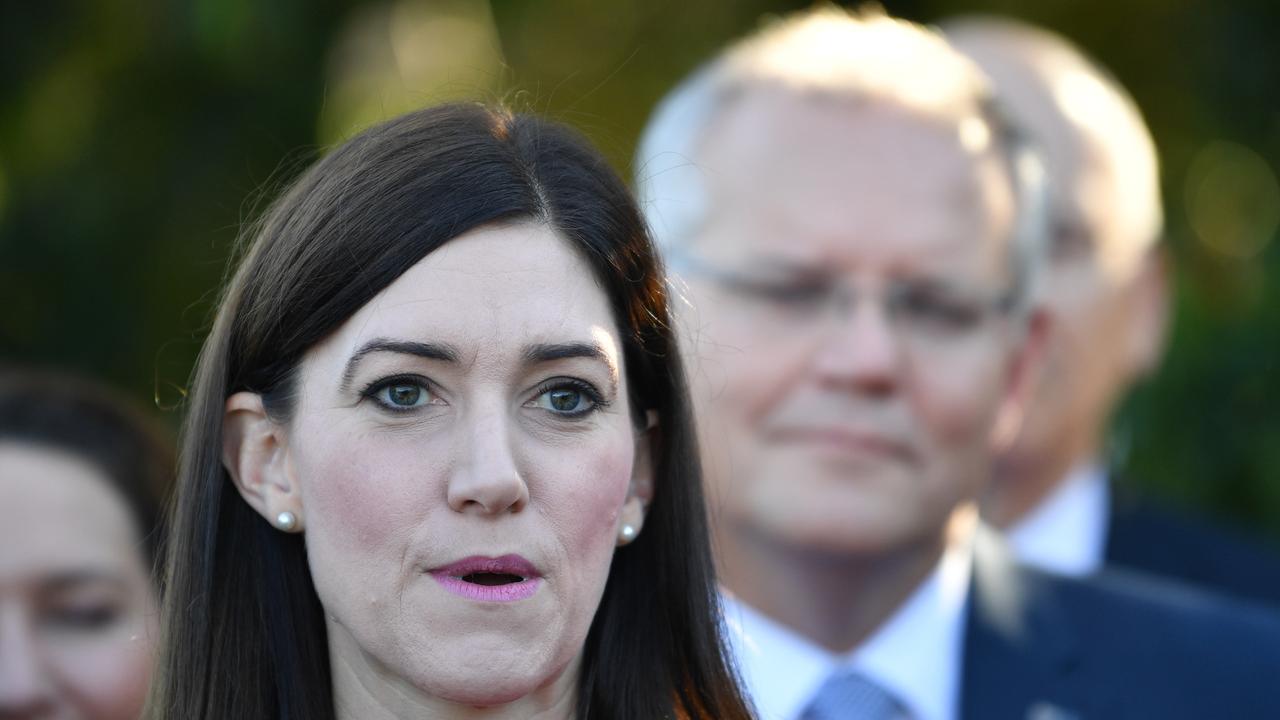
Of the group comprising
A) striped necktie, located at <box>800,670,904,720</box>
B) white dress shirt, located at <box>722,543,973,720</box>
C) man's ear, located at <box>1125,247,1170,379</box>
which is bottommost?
striped necktie, located at <box>800,670,904,720</box>

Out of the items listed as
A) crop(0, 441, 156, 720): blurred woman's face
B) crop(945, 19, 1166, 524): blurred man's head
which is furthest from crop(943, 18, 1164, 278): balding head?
crop(0, 441, 156, 720): blurred woman's face

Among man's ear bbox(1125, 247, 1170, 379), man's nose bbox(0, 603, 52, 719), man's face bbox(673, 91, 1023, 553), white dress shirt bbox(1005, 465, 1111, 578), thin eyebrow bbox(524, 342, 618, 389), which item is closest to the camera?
thin eyebrow bbox(524, 342, 618, 389)

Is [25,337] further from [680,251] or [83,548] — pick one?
[680,251]

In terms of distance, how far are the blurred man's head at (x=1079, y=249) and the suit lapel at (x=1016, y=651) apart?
4.28 feet

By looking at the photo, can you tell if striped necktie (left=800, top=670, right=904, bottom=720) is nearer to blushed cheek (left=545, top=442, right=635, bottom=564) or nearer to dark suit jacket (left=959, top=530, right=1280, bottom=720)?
dark suit jacket (left=959, top=530, right=1280, bottom=720)

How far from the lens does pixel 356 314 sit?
2.89m

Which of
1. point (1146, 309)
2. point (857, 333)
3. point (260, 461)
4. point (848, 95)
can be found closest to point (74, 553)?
point (260, 461)

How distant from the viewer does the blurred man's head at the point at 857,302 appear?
4281 millimetres

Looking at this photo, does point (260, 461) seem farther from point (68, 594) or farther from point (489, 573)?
point (68, 594)

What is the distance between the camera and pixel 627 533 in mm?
3104

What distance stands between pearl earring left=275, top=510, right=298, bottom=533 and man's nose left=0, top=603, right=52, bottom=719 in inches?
57.0

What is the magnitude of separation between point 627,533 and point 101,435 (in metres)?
2.08

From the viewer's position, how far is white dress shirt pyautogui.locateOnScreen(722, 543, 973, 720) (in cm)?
425

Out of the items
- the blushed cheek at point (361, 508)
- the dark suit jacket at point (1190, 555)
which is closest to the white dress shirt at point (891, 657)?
the blushed cheek at point (361, 508)
